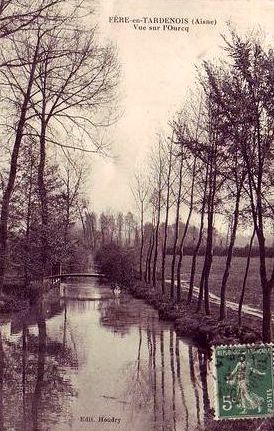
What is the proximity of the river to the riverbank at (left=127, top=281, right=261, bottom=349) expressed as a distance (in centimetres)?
47

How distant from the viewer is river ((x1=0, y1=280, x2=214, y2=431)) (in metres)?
10.2

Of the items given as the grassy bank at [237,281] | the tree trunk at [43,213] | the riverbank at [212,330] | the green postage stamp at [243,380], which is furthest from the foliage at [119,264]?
the green postage stamp at [243,380]

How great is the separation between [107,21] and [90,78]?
2.38 metres

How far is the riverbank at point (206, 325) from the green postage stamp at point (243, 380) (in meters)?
3.25

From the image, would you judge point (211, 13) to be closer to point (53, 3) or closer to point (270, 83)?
point (270, 83)

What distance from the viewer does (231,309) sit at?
74.4 feet

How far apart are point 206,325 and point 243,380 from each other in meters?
7.66

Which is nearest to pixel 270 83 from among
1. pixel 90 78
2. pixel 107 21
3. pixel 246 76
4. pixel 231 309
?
pixel 246 76

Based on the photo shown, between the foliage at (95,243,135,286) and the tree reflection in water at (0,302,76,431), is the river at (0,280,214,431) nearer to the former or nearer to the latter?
the tree reflection in water at (0,302,76,431)

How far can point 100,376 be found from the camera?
13.2 meters

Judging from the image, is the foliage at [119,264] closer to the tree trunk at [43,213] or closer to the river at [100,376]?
the tree trunk at [43,213]

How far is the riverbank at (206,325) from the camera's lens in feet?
47.0

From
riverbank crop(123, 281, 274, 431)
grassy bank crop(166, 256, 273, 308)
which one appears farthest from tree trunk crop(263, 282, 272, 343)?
grassy bank crop(166, 256, 273, 308)

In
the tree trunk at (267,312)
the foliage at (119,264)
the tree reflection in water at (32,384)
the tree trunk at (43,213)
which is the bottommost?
the tree reflection in water at (32,384)
